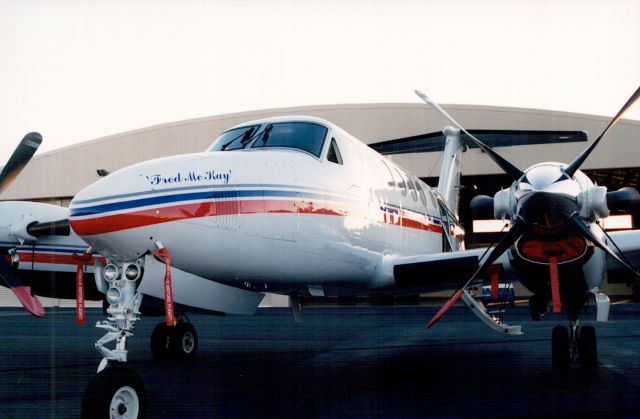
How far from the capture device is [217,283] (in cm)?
723

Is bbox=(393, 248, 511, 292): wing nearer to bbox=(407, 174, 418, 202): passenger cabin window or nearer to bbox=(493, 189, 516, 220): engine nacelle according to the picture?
bbox=(493, 189, 516, 220): engine nacelle

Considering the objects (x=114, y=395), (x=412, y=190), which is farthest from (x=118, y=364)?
(x=412, y=190)

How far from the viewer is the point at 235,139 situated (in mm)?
8250

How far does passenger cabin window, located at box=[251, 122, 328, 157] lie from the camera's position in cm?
812

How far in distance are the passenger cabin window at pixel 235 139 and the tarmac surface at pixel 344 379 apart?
292 centimetres

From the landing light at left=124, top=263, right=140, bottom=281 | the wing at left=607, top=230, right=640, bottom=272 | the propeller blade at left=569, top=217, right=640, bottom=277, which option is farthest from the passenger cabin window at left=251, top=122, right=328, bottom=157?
the wing at left=607, top=230, right=640, bottom=272

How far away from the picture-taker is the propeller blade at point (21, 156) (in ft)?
31.8

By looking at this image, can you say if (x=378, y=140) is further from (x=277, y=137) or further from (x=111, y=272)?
(x=111, y=272)

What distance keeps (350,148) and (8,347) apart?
937cm

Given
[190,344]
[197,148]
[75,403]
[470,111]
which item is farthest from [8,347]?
[470,111]

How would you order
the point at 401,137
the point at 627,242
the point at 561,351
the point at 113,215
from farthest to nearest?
the point at 401,137
the point at 561,351
the point at 627,242
the point at 113,215

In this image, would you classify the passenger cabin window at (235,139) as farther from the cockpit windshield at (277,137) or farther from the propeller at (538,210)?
the propeller at (538,210)

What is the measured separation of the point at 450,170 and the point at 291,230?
934 cm

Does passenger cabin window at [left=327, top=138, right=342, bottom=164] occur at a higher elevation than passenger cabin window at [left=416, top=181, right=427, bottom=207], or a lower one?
higher
